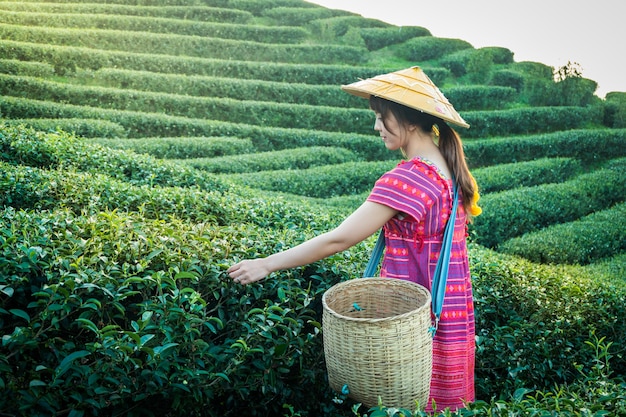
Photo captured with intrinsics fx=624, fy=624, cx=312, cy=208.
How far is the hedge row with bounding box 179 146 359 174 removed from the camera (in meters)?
8.23

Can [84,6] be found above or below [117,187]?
above

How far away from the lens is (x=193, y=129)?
9.21 m

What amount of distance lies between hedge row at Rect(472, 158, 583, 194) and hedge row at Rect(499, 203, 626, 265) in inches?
53.4

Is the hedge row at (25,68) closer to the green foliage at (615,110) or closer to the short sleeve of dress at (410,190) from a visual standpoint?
the short sleeve of dress at (410,190)

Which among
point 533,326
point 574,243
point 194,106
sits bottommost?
point 574,243

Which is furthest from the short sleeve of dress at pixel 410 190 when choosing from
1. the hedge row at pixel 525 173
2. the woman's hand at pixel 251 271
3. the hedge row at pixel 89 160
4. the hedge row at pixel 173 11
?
the hedge row at pixel 173 11

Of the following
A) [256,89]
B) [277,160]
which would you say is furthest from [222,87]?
[277,160]

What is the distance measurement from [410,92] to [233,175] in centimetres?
578

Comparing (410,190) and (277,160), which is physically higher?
(410,190)

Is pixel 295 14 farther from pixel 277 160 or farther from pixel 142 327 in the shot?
pixel 142 327

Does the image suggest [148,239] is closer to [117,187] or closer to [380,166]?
[117,187]

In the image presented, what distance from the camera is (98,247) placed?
8.28 ft

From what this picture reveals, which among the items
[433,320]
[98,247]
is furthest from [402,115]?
[98,247]

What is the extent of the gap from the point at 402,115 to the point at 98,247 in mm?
1326
